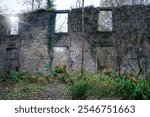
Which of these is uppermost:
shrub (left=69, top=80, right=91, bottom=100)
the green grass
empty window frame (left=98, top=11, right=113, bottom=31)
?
empty window frame (left=98, top=11, right=113, bottom=31)

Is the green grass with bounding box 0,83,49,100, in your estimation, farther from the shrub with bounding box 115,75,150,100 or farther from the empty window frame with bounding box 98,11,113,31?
the empty window frame with bounding box 98,11,113,31

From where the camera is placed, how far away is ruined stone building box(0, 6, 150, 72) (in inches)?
781

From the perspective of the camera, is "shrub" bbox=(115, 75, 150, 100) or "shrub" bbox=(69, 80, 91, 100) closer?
"shrub" bbox=(115, 75, 150, 100)

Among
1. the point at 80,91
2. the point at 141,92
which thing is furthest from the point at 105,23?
the point at 141,92

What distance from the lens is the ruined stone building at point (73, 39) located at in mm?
19828

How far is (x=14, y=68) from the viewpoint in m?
21.6

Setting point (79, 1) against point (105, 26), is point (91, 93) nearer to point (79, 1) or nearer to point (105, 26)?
point (105, 26)

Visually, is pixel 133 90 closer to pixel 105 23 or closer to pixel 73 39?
pixel 73 39

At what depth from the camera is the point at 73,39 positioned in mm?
20797

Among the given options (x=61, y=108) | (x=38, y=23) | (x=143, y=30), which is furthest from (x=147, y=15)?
(x=61, y=108)

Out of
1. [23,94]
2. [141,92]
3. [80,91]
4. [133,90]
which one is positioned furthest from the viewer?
[23,94]

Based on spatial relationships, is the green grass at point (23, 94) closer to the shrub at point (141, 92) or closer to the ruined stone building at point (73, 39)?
the shrub at point (141, 92)

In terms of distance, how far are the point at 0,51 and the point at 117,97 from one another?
16.3 metres

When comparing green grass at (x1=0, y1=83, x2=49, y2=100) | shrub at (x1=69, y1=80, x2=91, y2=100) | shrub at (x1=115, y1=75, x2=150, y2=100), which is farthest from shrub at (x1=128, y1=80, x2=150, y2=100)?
green grass at (x1=0, y1=83, x2=49, y2=100)
